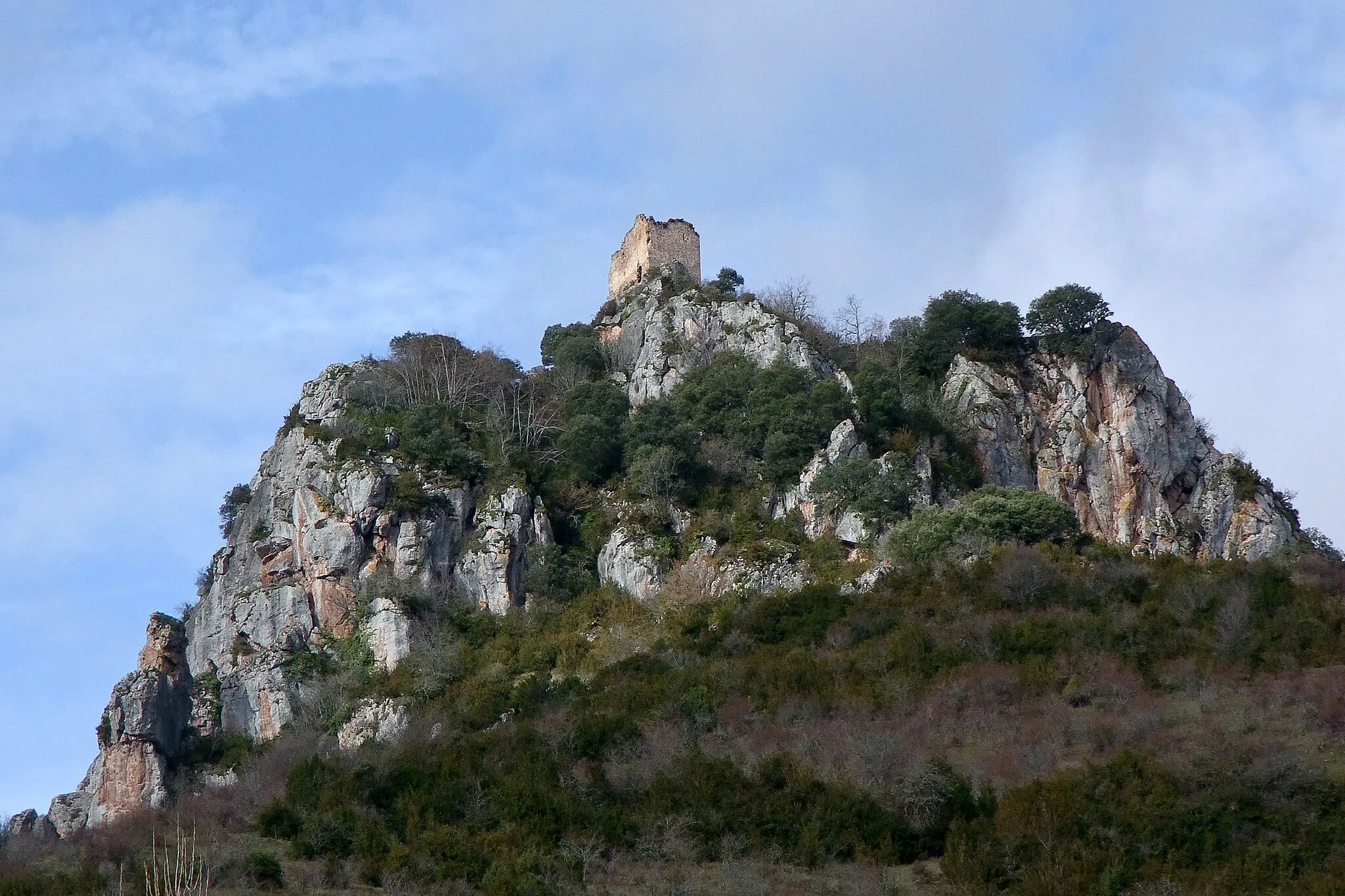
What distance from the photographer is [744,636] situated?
42.8m

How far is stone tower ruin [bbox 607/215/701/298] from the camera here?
69.6 metres

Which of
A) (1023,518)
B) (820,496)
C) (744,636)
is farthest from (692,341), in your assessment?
(744,636)

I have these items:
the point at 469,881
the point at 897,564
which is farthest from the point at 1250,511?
the point at 469,881

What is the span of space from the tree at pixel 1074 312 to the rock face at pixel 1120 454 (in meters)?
1.65

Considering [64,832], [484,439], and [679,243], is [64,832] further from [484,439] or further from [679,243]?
[679,243]

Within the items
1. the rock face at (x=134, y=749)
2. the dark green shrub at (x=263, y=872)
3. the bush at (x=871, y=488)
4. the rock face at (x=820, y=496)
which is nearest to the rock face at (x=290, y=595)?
the rock face at (x=134, y=749)

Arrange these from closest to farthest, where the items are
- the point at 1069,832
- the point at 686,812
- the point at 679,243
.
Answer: the point at 1069,832, the point at 686,812, the point at 679,243

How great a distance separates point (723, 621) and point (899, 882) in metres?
16.7

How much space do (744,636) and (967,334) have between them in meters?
19.6

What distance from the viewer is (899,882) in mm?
27719

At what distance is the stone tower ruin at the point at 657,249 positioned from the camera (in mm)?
Result: 69562

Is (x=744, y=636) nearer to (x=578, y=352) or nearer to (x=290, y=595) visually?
(x=290, y=595)

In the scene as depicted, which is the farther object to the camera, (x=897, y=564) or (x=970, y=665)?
(x=897, y=564)

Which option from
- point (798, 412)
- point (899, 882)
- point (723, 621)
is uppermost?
point (798, 412)
